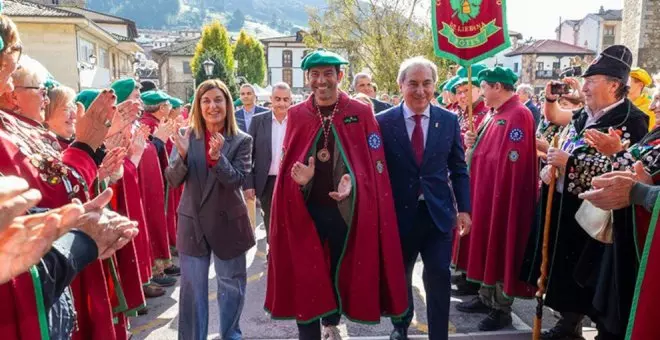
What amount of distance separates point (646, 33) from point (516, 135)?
2497 centimetres

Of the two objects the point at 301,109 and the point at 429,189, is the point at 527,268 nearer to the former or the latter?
the point at 429,189

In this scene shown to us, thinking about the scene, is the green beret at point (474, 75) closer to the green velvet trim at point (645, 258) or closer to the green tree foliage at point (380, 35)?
the green velvet trim at point (645, 258)

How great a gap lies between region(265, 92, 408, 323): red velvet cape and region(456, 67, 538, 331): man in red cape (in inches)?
49.4

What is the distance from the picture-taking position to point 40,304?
1.82 metres

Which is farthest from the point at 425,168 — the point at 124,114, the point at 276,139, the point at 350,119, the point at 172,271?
the point at 172,271

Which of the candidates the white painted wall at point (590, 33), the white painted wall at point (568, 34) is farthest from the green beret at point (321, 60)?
the white painted wall at point (568, 34)

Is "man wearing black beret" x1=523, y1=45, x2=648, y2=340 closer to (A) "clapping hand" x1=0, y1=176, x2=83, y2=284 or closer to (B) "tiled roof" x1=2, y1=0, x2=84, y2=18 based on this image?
(A) "clapping hand" x1=0, y1=176, x2=83, y2=284

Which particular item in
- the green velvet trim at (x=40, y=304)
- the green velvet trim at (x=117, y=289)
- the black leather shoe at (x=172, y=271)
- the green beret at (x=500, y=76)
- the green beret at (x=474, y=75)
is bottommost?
the black leather shoe at (x=172, y=271)

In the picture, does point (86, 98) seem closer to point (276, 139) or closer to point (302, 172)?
point (302, 172)

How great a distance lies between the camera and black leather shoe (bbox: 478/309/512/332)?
4.63 meters

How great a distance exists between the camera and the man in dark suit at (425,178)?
404cm

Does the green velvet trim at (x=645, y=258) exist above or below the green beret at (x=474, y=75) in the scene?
below

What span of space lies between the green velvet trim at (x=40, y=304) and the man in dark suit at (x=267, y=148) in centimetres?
423

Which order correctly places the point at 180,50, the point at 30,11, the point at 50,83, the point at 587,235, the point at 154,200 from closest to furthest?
the point at 50,83 → the point at 587,235 → the point at 154,200 → the point at 30,11 → the point at 180,50
